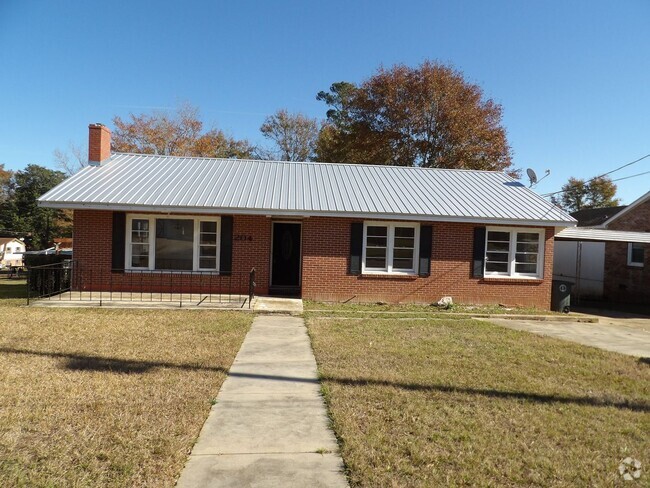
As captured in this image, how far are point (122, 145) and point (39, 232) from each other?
122 ft

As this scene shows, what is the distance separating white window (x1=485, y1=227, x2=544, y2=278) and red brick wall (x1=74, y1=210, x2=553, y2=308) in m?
0.25

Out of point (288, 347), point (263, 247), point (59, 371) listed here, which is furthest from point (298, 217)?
point (59, 371)

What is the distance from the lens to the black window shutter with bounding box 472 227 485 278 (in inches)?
530

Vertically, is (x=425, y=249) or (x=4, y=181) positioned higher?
(x=4, y=181)

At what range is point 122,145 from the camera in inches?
1270

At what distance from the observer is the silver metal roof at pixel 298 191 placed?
12570 mm

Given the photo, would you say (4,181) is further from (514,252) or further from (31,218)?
(514,252)

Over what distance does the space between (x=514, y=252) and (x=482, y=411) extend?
987 cm

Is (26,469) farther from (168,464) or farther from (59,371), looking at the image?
(59,371)

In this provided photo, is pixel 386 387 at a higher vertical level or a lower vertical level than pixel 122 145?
lower

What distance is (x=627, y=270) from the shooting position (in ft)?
62.8

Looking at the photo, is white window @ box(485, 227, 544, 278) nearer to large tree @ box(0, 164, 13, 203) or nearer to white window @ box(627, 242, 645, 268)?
white window @ box(627, 242, 645, 268)

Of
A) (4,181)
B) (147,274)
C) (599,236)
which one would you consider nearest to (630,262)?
(599,236)

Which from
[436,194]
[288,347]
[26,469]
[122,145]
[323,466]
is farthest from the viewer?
[122,145]
